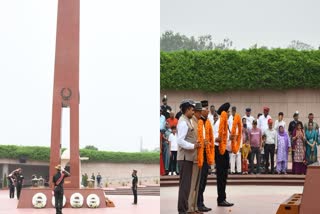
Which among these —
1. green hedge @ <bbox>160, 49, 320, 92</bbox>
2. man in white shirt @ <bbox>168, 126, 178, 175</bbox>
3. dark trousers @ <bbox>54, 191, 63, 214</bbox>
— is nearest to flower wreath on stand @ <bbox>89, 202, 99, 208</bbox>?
dark trousers @ <bbox>54, 191, 63, 214</bbox>

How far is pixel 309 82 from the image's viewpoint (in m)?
15.3

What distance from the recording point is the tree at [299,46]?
15.3m

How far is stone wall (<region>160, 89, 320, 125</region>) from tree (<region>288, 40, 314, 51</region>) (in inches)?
39.3

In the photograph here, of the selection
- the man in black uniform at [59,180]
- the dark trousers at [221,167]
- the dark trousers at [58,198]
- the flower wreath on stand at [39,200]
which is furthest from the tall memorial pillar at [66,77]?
the dark trousers at [221,167]

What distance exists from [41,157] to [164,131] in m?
23.8

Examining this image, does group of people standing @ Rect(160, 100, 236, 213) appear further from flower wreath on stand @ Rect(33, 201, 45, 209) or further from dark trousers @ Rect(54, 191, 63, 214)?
flower wreath on stand @ Rect(33, 201, 45, 209)

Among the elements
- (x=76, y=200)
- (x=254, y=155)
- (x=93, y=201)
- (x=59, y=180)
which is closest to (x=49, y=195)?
(x=76, y=200)

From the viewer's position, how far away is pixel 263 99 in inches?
615

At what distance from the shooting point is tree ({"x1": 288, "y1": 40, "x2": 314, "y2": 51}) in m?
15.3

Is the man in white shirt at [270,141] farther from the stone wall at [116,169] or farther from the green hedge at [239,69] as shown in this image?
the stone wall at [116,169]

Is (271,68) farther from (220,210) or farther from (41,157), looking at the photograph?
(41,157)

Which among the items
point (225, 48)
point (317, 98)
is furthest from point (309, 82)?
point (225, 48)

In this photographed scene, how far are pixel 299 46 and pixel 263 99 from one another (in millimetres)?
1528

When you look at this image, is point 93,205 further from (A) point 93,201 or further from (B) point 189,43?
(B) point 189,43
